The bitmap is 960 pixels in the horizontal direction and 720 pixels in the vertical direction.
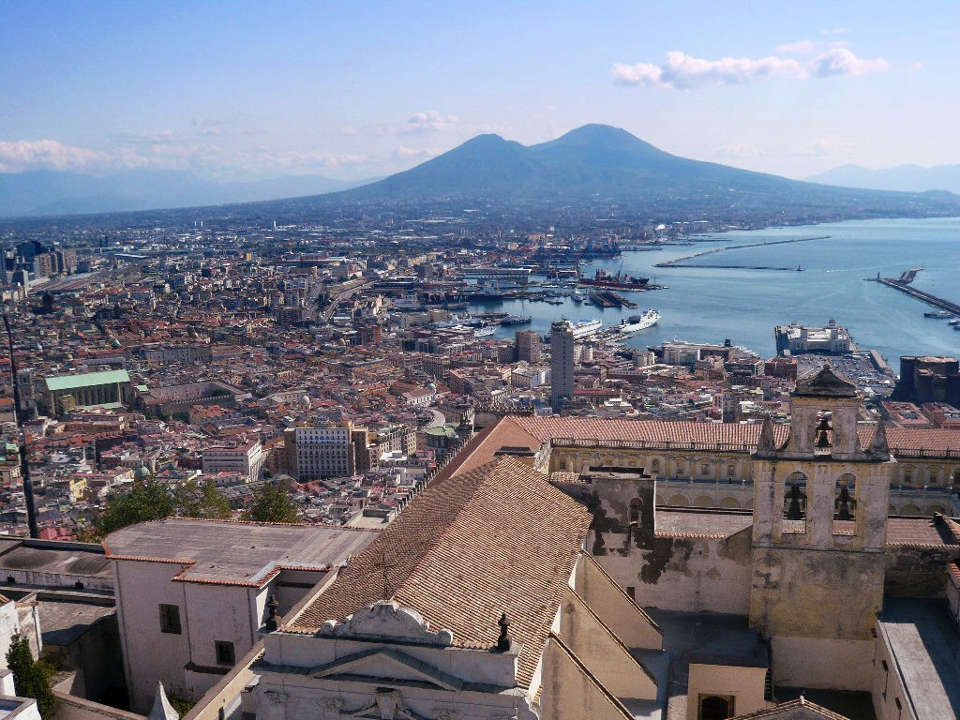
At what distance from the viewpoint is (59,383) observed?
53906mm

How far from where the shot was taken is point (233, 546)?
1214 centimetres

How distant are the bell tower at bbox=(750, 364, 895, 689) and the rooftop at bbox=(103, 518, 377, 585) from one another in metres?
5.12

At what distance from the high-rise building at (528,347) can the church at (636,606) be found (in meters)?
54.0

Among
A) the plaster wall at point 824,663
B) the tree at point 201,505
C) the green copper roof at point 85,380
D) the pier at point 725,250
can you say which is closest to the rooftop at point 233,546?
the tree at point 201,505

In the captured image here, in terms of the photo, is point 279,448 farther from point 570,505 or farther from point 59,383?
point 570,505

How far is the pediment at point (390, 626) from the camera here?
265 inches

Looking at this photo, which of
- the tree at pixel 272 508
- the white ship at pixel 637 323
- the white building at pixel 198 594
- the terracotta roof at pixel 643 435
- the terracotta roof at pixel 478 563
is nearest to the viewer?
the terracotta roof at pixel 478 563

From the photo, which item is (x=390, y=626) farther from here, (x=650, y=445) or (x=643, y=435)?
(x=643, y=435)

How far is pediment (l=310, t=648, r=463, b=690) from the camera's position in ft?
22.0

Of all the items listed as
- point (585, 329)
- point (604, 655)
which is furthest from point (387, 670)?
point (585, 329)

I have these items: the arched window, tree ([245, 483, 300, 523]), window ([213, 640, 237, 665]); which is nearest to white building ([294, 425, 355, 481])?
tree ([245, 483, 300, 523])

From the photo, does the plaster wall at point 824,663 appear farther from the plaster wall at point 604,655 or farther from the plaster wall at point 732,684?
the plaster wall at point 604,655

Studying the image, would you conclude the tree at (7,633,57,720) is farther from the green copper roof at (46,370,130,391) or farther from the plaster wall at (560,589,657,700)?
the green copper roof at (46,370,130,391)

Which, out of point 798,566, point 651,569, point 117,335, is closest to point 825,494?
point 798,566
